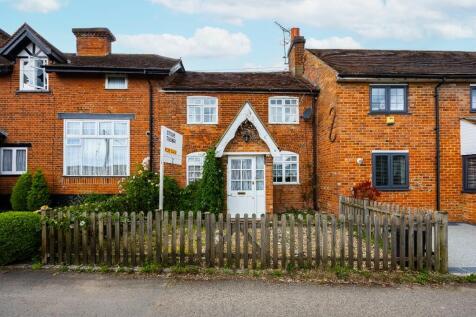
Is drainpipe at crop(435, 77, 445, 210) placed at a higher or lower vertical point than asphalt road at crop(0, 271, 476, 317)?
higher

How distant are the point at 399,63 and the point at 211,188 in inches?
400

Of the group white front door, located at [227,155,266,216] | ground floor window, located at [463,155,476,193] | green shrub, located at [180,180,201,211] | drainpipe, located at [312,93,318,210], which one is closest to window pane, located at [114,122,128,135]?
green shrub, located at [180,180,201,211]

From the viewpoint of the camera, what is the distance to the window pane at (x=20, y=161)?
47.9ft

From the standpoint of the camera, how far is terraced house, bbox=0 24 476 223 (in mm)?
12820

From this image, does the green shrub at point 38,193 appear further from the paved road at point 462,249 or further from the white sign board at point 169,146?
the paved road at point 462,249

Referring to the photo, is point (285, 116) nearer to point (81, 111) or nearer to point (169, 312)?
point (81, 111)

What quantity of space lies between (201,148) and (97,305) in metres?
10.4

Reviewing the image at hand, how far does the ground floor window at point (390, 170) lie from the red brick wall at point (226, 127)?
3229 millimetres

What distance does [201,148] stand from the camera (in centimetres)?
1502

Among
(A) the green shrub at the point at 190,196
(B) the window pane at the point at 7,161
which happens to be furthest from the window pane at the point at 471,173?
(B) the window pane at the point at 7,161

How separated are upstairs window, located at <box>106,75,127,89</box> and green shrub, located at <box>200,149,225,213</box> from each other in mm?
5983

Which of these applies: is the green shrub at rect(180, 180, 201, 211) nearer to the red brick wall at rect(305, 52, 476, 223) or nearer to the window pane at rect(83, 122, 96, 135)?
the window pane at rect(83, 122, 96, 135)

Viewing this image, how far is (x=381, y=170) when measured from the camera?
13.0 metres

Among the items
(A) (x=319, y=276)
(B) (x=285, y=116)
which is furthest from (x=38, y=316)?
(B) (x=285, y=116)
